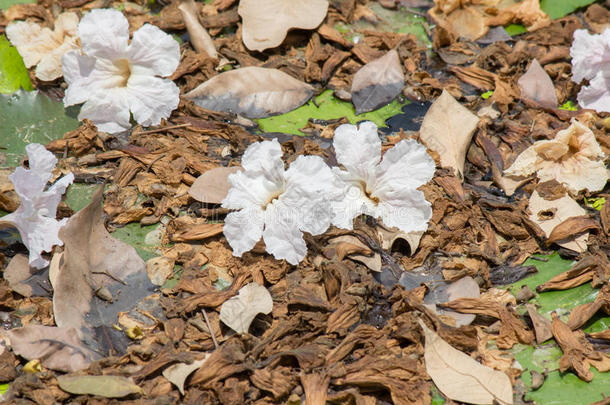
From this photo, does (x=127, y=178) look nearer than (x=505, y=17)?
Yes

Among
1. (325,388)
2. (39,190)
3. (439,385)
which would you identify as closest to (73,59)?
(39,190)

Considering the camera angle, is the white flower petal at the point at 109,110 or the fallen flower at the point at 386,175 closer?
the fallen flower at the point at 386,175

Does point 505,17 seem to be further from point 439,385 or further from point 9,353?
point 9,353

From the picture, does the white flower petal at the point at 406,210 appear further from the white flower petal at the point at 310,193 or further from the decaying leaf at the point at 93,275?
the decaying leaf at the point at 93,275

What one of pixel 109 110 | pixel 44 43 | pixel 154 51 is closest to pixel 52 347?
pixel 109 110

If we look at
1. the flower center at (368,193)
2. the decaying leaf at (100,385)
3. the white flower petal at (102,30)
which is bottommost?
the decaying leaf at (100,385)

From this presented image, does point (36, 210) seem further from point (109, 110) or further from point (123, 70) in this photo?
point (123, 70)

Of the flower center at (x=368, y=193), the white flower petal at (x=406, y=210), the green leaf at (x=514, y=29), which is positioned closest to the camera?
the white flower petal at (x=406, y=210)

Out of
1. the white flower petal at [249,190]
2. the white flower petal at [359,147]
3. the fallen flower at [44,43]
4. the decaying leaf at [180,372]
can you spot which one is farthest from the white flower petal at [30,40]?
the decaying leaf at [180,372]
